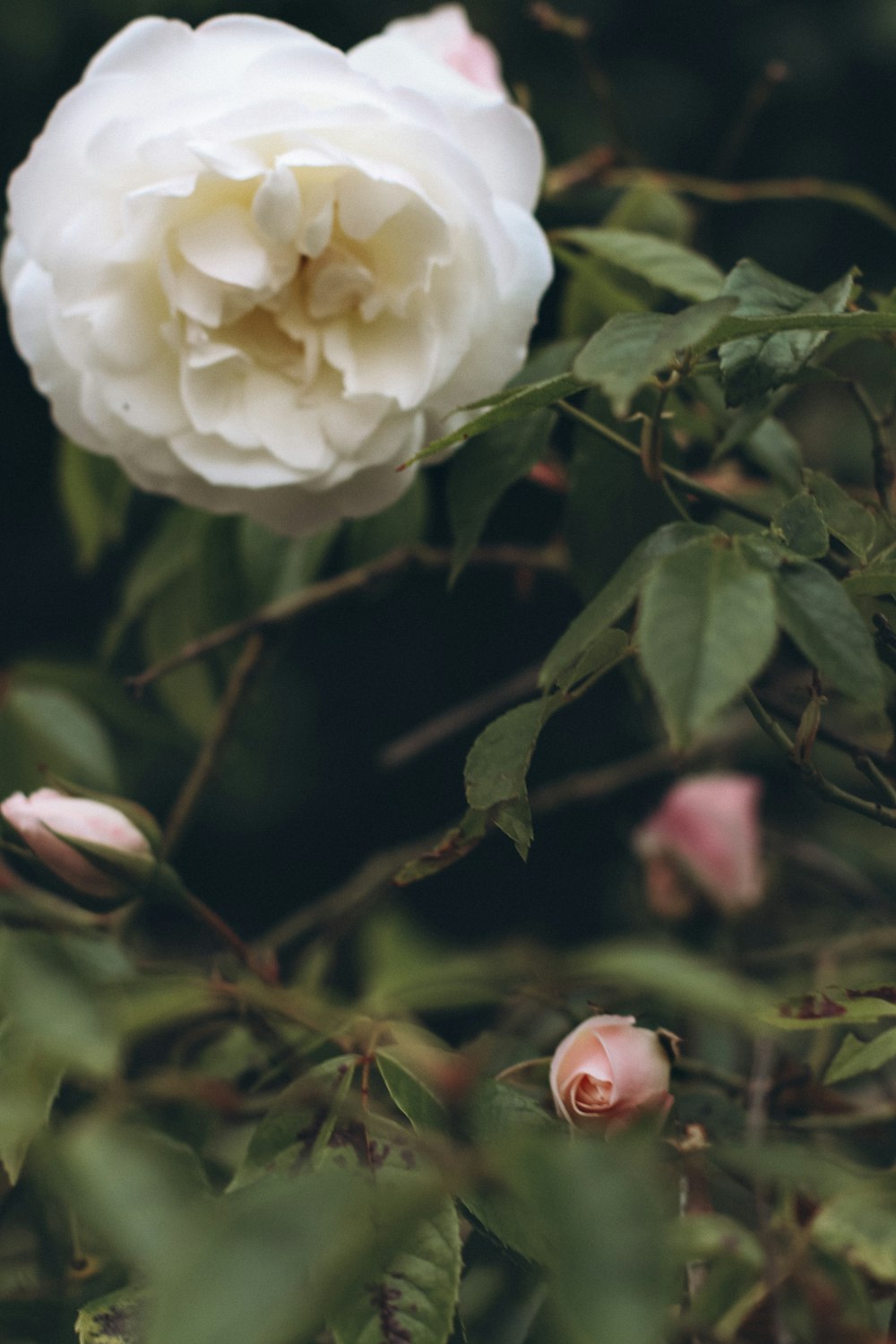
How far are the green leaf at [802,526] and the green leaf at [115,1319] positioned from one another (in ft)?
0.77

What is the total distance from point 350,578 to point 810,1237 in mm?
354

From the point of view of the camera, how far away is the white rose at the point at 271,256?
0.37 metres

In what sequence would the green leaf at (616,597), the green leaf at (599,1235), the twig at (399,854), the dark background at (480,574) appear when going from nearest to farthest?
the green leaf at (599,1235) < the green leaf at (616,597) < the twig at (399,854) < the dark background at (480,574)

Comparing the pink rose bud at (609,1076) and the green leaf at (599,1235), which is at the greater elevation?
the green leaf at (599,1235)

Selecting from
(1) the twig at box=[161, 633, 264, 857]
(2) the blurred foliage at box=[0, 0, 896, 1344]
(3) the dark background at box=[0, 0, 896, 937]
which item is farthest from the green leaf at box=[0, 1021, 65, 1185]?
(3) the dark background at box=[0, 0, 896, 937]

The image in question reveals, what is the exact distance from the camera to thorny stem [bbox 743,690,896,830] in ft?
0.96

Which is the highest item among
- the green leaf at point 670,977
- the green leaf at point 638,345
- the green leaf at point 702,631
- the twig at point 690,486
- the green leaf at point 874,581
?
the green leaf at point 638,345

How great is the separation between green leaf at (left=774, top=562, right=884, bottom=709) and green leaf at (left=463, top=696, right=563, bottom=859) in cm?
7

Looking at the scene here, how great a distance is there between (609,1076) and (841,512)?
0.51 feet

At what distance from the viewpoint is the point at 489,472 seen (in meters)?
0.40

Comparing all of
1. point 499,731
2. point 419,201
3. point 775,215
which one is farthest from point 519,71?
point 499,731

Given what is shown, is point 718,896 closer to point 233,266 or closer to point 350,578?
point 350,578

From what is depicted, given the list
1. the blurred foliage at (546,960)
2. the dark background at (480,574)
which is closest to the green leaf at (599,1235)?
the blurred foliage at (546,960)

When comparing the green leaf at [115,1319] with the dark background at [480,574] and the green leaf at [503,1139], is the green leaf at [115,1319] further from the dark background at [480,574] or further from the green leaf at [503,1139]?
the dark background at [480,574]
